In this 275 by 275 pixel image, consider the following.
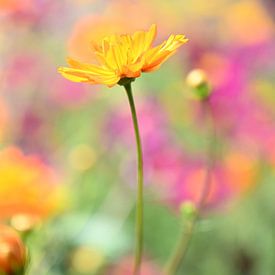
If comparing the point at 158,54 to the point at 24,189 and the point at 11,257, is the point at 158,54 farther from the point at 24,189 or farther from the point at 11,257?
the point at 24,189

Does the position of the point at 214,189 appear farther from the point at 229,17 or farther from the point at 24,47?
the point at 229,17

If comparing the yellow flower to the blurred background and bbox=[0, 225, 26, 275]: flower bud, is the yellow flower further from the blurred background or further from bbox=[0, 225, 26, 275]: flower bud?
the blurred background

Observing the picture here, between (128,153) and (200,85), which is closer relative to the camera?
(200,85)

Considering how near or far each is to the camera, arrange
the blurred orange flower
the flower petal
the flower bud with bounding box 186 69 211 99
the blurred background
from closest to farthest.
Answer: the flower petal
the flower bud with bounding box 186 69 211 99
the blurred orange flower
the blurred background

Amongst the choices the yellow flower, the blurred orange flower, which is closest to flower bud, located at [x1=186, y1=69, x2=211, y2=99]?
the yellow flower

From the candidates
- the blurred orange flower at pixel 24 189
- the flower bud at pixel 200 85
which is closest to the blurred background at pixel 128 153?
the blurred orange flower at pixel 24 189

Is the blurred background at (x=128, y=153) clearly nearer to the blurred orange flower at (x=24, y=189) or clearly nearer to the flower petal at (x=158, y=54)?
the blurred orange flower at (x=24, y=189)

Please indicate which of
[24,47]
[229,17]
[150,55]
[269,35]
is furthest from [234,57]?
[150,55]

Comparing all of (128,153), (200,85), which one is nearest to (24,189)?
(200,85)
